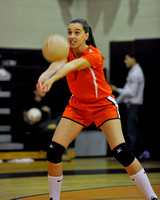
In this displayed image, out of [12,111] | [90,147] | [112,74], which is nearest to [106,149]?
[90,147]

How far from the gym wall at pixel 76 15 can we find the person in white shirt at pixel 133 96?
1622mm

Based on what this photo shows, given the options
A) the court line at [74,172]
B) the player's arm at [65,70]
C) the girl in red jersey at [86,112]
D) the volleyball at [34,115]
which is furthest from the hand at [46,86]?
the volleyball at [34,115]

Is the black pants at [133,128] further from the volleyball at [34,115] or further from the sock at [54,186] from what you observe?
the sock at [54,186]

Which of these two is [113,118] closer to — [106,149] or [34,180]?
[34,180]

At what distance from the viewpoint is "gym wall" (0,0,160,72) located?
10.0m

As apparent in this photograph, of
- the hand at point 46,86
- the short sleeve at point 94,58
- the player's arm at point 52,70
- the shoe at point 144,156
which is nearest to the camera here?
the hand at point 46,86

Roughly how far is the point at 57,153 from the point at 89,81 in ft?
2.26

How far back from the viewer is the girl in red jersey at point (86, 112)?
3.64 meters

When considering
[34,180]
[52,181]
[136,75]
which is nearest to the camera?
[52,181]

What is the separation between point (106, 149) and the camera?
9.53 m

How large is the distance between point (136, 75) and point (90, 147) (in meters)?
2.08

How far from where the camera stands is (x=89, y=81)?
12.2 ft

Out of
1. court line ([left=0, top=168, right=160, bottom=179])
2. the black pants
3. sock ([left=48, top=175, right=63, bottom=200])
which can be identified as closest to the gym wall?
the black pants

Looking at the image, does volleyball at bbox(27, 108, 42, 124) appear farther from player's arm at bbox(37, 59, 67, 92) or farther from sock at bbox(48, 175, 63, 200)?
player's arm at bbox(37, 59, 67, 92)
